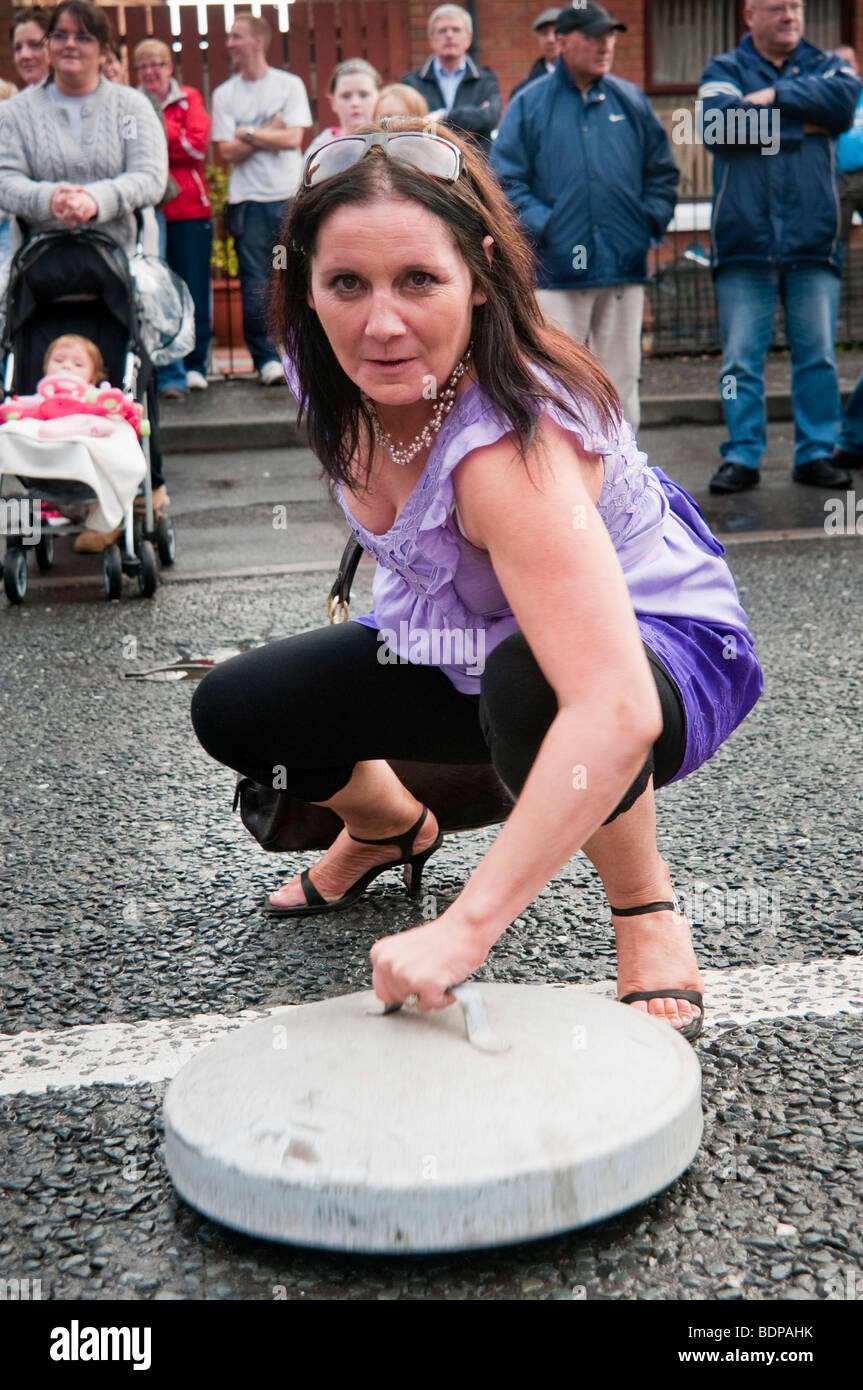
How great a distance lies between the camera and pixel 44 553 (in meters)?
6.49

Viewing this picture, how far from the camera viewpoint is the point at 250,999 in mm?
2484

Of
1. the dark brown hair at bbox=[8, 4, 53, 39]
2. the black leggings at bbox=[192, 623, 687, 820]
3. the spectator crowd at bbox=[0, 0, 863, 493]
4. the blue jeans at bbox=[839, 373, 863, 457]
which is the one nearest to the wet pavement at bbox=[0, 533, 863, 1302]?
the black leggings at bbox=[192, 623, 687, 820]

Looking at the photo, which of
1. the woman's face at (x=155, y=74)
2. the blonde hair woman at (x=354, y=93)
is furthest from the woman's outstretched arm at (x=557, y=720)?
the woman's face at (x=155, y=74)

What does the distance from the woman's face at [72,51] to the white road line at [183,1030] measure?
5.07 meters

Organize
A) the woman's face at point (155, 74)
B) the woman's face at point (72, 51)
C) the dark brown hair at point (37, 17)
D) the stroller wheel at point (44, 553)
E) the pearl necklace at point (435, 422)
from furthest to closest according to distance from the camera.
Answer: the woman's face at point (155, 74) → the dark brown hair at point (37, 17) → the stroller wheel at point (44, 553) → the woman's face at point (72, 51) → the pearl necklace at point (435, 422)

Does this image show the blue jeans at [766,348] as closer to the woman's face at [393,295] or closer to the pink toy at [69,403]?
the pink toy at [69,403]

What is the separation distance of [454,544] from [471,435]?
0.69ft

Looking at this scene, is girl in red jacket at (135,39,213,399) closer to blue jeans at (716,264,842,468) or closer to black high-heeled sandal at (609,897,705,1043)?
blue jeans at (716,264,842,468)

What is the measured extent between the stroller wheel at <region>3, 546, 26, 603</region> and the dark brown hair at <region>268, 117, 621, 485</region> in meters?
3.61

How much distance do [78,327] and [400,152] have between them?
186 inches

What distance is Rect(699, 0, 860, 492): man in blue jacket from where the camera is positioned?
7.12 meters

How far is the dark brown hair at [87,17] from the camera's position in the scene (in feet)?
20.7

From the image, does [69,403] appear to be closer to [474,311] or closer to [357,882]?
[357,882]
